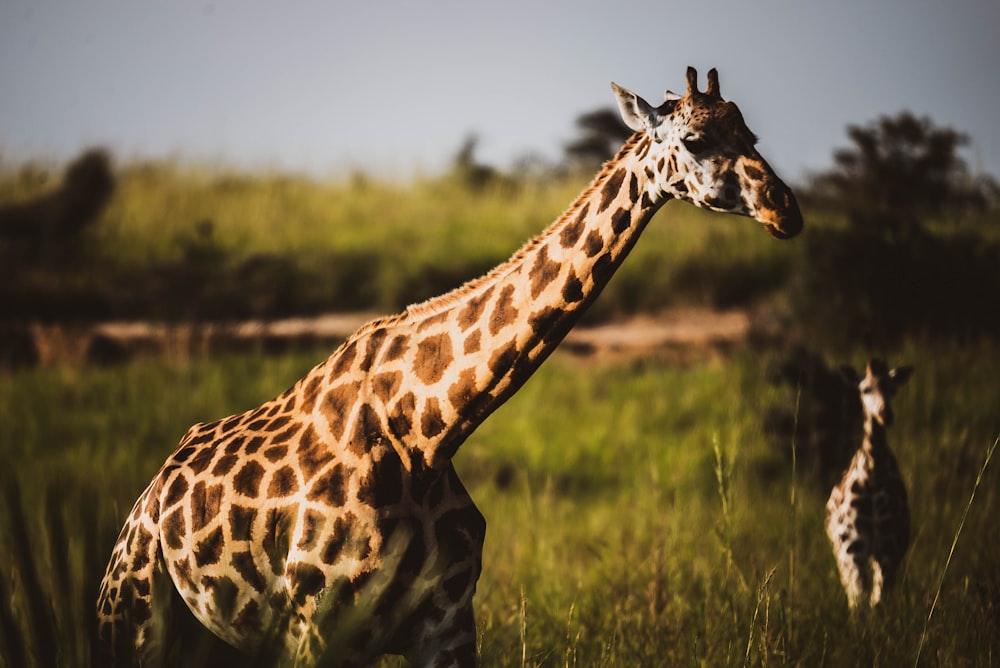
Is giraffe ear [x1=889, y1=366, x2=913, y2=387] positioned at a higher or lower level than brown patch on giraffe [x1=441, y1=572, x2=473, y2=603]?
higher

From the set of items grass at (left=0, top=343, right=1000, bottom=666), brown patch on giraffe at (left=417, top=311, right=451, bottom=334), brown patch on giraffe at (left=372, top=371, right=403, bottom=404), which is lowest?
grass at (left=0, top=343, right=1000, bottom=666)

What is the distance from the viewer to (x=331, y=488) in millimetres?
2230

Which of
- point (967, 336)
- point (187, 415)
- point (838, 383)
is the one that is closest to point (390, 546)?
point (838, 383)

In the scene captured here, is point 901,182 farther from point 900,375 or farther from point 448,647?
point 448,647

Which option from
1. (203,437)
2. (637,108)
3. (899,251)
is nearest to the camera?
(637,108)

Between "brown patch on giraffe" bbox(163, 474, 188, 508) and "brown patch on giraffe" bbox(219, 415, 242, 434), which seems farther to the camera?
"brown patch on giraffe" bbox(219, 415, 242, 434)

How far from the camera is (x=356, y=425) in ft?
7.48

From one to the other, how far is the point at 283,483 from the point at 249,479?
0.11 metres

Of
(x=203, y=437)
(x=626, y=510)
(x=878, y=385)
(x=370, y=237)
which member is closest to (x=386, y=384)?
(x=203, y=437)

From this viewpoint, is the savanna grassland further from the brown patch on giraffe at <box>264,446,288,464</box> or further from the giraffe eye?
the giraffe eye

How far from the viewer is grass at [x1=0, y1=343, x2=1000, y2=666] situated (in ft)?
9.14

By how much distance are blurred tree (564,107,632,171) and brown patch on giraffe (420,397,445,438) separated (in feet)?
27.9

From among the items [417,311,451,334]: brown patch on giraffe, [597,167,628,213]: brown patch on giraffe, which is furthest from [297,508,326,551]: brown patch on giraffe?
[597,167,628,213]: brown patch on giraffe

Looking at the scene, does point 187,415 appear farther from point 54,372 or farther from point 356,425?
point 356,425
